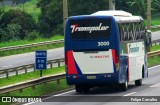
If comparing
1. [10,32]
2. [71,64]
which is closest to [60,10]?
[10,32]

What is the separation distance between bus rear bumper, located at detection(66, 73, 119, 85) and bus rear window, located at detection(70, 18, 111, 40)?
1562mm

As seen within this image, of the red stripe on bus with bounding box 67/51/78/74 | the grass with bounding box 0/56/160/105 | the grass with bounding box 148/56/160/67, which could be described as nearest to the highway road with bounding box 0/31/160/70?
the grass with bounding box 148/56/160/67

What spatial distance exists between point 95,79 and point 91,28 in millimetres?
2051

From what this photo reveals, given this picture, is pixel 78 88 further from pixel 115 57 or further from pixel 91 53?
pixel 115 57

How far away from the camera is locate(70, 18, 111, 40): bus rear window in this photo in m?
28.5

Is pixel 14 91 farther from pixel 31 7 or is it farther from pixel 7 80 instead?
pixel 31 7

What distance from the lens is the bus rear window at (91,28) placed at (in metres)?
28.5

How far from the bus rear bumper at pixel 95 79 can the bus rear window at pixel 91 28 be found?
156 centimetres

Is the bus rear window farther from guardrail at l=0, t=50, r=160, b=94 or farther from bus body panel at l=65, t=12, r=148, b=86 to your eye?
guardrail at l=0, t=50, r=160, b=94

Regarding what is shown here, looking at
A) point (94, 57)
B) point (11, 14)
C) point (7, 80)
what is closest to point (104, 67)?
point (94, 57)

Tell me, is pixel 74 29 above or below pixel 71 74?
above

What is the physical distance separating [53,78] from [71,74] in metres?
1.68

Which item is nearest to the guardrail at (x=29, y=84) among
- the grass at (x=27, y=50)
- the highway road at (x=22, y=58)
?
the highway road at (x=22, y=58)

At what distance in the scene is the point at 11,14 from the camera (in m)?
89.4
